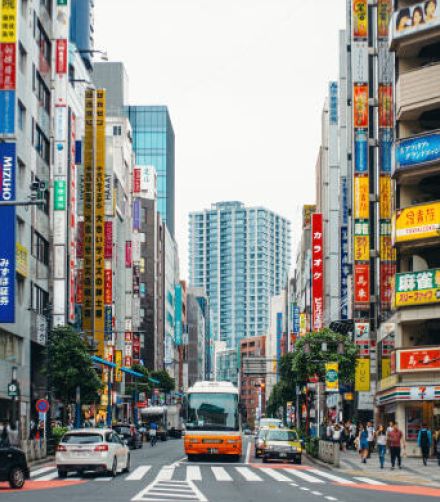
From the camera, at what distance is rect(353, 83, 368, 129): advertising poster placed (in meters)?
74.8

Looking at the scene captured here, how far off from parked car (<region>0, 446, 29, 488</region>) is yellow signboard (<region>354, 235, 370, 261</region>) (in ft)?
148

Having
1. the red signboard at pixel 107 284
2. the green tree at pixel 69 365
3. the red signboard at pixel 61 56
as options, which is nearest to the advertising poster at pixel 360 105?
the red signboard at pixel 61 56

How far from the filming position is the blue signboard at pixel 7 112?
181 feet

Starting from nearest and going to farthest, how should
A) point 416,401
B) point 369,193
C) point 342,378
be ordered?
point 416,401 → point 342,378 → point 369,193

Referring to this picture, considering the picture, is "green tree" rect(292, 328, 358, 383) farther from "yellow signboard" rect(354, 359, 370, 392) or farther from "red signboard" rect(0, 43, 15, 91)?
"red signboard" rect(0, 43, 15, 91)

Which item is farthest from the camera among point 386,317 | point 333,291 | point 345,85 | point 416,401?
point 333,291

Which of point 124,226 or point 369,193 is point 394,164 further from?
point 124,226

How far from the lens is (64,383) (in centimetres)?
6569

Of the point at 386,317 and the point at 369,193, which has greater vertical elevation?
the point at 369,193

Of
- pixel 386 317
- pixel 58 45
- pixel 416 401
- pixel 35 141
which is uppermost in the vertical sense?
pixel 58 45

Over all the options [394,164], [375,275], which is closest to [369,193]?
[375,275]

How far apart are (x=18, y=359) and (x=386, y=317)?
74.6ft

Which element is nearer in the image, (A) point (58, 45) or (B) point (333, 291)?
(A) point (58, 45)

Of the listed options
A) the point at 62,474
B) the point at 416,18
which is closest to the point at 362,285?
the point at 416,18
